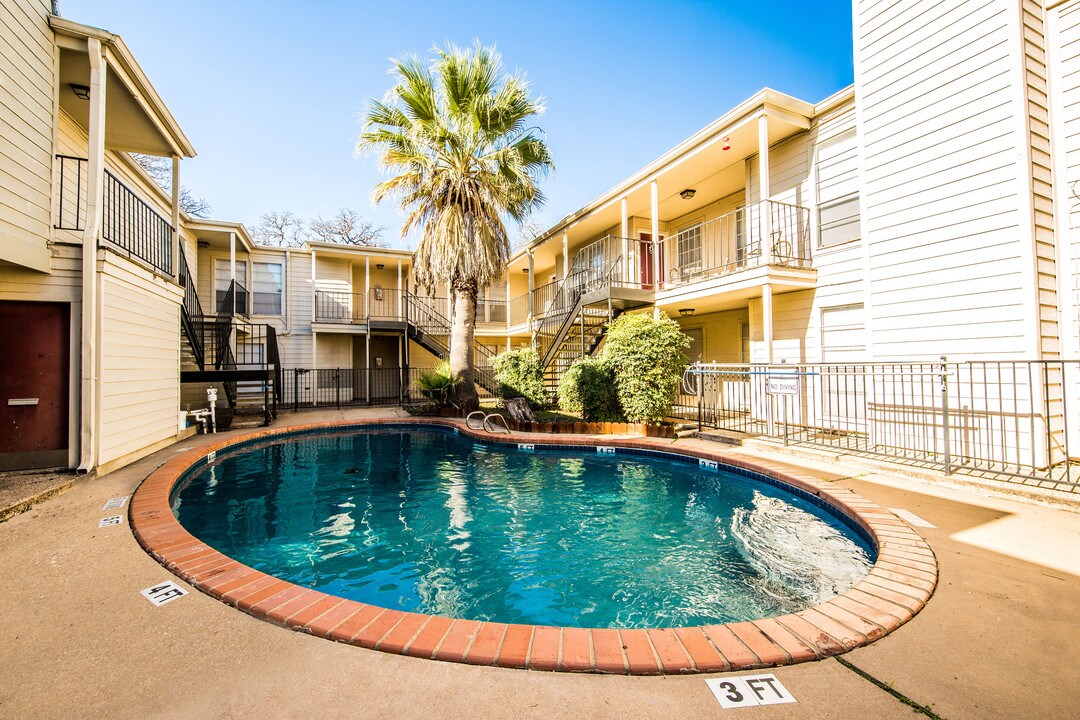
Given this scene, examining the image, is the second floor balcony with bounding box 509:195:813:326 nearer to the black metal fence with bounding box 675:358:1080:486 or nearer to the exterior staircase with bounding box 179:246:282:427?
the black metal fence with bounding box 675:358:1080:486

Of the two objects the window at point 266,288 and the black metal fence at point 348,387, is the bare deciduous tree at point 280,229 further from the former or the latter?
the black metal fence at point 348,387

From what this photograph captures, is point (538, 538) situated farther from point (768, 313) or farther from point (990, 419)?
point (768, 313)

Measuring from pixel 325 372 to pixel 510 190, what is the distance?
990cm

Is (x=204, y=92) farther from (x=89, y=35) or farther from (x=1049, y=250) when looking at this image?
(x=1049, y=250)

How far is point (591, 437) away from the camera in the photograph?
8.01m

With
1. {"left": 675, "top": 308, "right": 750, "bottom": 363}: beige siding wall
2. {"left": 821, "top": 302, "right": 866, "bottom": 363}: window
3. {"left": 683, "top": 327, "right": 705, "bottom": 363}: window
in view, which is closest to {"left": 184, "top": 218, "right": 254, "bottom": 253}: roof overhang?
{"left": 675, "top": 308, "right": 750, "bottom": 363}: beige siding wall

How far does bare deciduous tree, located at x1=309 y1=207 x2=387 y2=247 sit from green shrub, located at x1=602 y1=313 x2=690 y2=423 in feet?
75.1

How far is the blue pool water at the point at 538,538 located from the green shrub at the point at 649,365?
1773 millimetres

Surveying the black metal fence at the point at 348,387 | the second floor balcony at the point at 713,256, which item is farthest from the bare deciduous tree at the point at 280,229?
the second floor balcony at the point at 713,256

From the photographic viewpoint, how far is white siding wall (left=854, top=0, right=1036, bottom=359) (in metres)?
4.85

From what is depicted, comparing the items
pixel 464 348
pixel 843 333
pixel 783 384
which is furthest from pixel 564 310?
pixel 783 384

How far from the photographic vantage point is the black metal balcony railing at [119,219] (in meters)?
6.67

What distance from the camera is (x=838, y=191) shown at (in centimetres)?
810

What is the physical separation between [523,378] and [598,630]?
8.84 meters
